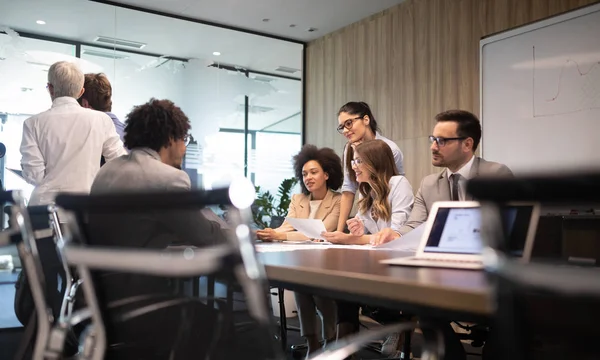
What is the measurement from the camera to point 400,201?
290 cm

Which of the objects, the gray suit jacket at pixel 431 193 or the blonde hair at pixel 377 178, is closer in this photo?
the gray suit jacket at pixel 431 193

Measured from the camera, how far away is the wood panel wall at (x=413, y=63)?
4.84 meters

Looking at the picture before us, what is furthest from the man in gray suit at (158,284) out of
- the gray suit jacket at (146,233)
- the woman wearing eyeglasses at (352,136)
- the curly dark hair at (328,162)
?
the curly dark hair at (328,162)

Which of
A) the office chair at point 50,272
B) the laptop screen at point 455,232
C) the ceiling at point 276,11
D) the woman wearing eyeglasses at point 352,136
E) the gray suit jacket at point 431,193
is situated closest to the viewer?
the laptop screen at point 455,232

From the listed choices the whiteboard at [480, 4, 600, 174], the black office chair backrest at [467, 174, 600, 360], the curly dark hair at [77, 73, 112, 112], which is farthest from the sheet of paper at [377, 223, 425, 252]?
the whiteboard at [480, 4, 600, 174]

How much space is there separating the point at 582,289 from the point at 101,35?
5.66m

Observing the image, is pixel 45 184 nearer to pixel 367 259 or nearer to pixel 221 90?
pixel 367 259

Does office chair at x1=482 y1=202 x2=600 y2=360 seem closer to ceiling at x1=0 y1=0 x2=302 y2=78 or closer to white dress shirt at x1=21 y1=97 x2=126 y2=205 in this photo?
white dress shirt at x1=21 y1=97 x2=126 y2=205

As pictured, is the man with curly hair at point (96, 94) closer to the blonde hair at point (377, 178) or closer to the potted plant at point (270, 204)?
the blonde hair at point (377, 178)

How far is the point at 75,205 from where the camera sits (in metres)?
1.00

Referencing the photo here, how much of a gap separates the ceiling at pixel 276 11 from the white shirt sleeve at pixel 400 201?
3183 mm

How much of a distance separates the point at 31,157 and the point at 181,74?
3.24 metres

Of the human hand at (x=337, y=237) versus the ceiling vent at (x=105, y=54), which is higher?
the ceiling vent at (x=105, y=54)

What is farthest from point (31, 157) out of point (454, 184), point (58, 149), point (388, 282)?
point (388, 282)
